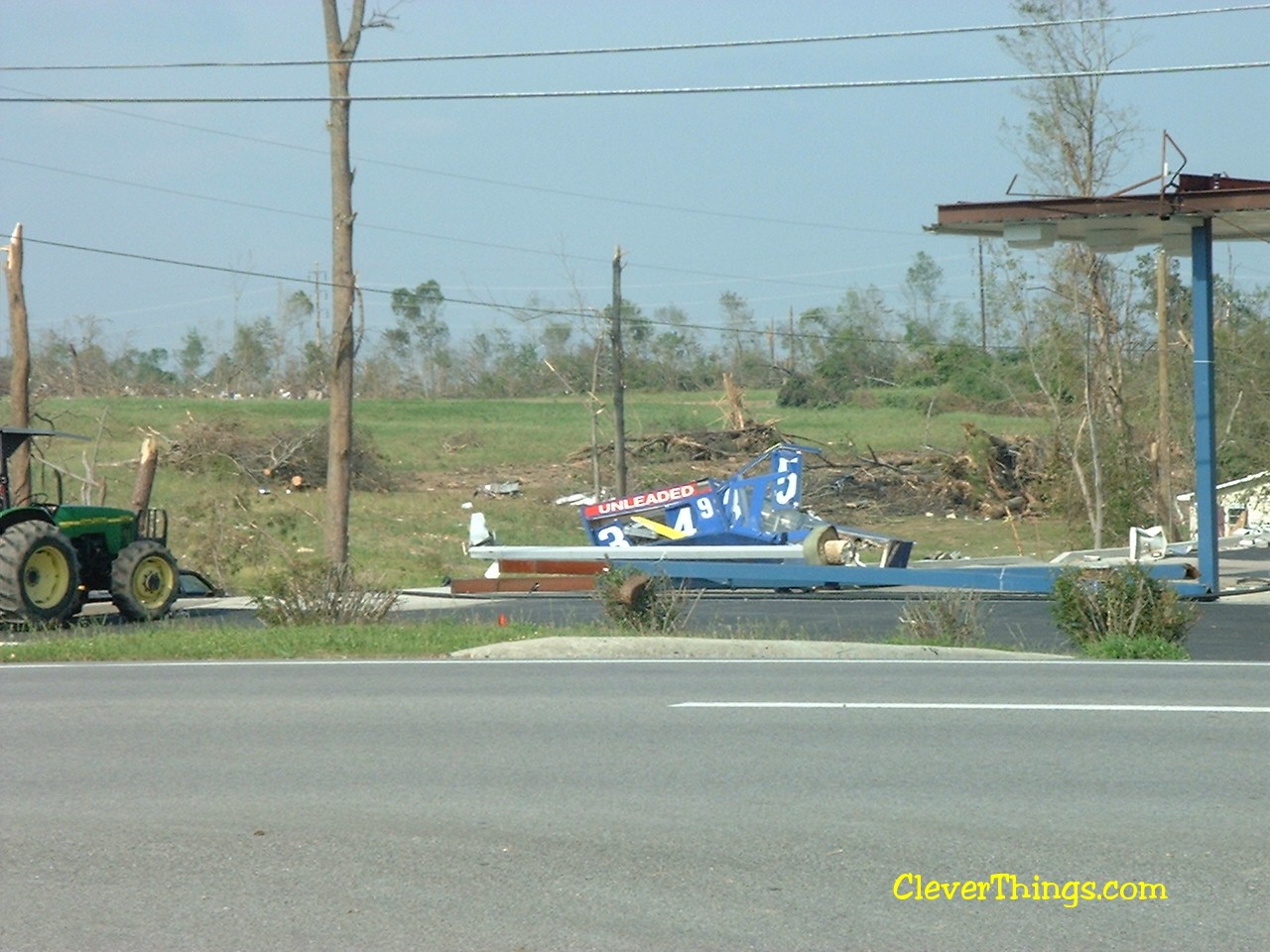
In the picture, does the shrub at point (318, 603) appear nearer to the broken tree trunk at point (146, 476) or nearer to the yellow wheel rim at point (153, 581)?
the yellow wheel rim at point (153, 581)

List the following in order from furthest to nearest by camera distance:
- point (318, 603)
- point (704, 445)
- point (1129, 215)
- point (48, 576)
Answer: point (704, 445) < point (1129, 215) < point (48, 576) < point (318, 603)

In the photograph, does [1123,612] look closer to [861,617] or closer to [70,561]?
[861,617]

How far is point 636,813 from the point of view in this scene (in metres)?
7.59

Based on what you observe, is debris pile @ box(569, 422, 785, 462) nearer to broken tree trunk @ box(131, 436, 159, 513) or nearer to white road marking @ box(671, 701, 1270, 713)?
broken tree trunk @ box(131, 436, 159, 513)

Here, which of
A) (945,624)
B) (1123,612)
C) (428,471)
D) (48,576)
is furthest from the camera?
(428,471)

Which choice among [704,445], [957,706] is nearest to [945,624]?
[957,706]

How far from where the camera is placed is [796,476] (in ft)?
84.4

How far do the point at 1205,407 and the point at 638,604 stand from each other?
9933mm

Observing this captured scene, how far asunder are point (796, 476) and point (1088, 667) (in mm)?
13317

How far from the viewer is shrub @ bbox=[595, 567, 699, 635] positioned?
15633 mm

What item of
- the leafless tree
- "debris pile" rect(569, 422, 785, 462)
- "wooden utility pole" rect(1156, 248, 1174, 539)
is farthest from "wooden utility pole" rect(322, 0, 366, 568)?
"debris pile" rect(569, 422, 785, 462)

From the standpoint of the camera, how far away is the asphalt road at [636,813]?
234 inches

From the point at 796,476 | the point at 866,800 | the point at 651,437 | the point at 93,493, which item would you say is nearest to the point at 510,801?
the point at 866,800

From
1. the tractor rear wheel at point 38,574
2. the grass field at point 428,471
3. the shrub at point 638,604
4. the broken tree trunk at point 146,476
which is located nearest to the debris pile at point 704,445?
the grass field at point 428,471
